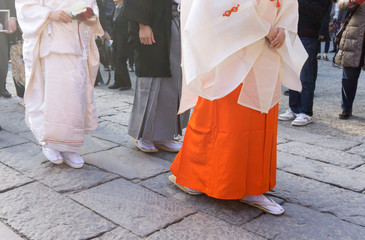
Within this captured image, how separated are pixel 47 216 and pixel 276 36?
165 cm

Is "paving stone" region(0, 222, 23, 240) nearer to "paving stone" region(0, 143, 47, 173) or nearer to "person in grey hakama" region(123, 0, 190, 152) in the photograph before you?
"paving stone" region(0, 143, 47, 173)

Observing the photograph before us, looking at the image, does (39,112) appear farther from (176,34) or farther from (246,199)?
(246,199)

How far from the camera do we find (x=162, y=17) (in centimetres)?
327

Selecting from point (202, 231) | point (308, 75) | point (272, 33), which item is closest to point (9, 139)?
point (202, 231)

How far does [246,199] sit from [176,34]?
57.9 inches

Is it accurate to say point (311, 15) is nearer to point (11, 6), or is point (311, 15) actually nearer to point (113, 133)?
point (113, 133)

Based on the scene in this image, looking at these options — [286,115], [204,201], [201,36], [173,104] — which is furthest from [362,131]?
[201,36]

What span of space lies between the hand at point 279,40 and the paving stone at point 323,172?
1.23 metres

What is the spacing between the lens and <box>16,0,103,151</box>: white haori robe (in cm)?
303

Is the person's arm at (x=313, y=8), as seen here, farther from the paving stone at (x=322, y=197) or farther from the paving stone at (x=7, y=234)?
the paving stone at (x=7, y=234)

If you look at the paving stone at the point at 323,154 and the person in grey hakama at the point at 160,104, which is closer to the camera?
the person in grey hakama at the point at 160,104

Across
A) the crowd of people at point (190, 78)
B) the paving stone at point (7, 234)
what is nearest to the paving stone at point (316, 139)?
the crowd of people at point (190, 78)

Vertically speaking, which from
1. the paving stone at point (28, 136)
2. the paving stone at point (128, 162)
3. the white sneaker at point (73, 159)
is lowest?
the paving stone at point (28, 136)

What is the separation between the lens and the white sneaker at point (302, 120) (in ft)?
15.5
